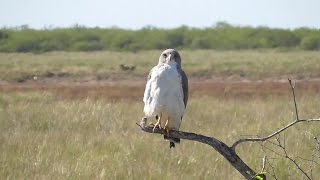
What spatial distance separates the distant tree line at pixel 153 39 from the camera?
1454 inches

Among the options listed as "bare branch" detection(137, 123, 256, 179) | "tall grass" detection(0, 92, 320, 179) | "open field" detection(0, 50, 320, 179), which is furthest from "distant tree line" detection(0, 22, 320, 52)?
"bare branch" detection(137, 123, 256, 179)

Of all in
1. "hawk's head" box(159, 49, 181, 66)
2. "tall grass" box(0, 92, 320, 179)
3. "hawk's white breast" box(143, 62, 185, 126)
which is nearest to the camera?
"hawk's white breast" box(143, 62, 185, 126)

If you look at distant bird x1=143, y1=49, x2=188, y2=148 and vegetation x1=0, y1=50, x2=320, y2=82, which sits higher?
distant bird x1=143, y1=49, x2=188, y2=148

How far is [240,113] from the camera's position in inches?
414

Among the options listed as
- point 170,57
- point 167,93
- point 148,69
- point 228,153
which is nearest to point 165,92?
point 167,93

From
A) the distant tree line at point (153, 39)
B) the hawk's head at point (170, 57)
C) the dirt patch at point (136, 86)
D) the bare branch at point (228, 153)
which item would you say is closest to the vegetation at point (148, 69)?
the dirt patch at point (136, 86)

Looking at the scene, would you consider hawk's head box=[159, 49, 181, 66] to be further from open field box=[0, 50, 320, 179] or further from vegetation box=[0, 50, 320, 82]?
vegetation box=[0, 50, 320, 82]

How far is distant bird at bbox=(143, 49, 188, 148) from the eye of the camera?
4906 millimetres

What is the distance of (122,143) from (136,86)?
1219cm

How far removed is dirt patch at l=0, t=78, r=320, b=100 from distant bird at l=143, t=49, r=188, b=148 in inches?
405

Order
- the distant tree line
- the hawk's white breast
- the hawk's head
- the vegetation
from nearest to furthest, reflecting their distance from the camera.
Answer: the hawk's white breast → the hawk's head → the vegetation → the distant tree line

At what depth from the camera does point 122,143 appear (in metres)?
7.36

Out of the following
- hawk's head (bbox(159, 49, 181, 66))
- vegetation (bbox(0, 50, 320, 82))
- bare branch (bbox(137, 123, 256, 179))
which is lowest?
vegetation (bbox(0, 50, 320, 82))

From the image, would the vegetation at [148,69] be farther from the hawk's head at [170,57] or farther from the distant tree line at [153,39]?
the hawk's head at [170,57]
